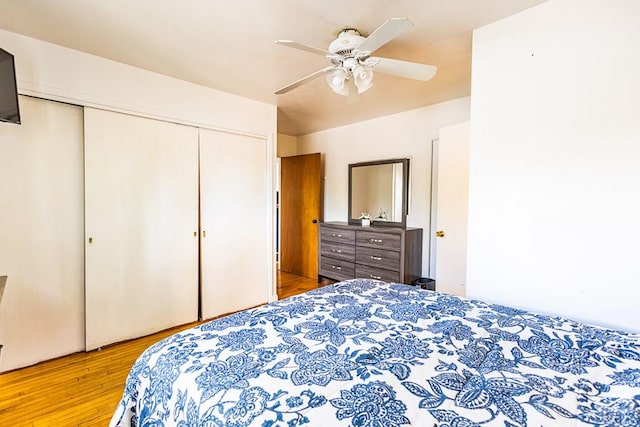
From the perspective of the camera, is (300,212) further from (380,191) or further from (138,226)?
(138,226)

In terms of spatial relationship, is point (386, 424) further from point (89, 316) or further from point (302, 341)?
point (89, 316)

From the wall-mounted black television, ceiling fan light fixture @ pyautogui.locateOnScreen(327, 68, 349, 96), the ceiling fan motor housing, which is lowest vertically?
the wall-mounted black television

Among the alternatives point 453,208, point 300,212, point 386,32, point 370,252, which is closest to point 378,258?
point 370,252

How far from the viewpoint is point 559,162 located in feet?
5.54

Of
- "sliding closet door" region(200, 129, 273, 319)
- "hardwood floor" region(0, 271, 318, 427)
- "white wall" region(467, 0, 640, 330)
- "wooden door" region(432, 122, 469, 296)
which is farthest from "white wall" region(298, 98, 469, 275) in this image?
"hardwood floor" region(0, 271, 318, 427)

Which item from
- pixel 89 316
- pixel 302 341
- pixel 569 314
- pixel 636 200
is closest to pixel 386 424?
pixel 302 341

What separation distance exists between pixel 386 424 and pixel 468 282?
154 centimetres

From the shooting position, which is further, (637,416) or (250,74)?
(250,74)

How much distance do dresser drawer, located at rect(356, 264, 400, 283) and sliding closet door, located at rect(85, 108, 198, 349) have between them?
1948 mm

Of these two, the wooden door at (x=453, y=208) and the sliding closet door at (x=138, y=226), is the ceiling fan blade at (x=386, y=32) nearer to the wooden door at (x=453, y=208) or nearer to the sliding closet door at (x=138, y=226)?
the wooden door at (x=453, y=208)

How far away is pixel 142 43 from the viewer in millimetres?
2182

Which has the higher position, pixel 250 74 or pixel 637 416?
pixel 250 74

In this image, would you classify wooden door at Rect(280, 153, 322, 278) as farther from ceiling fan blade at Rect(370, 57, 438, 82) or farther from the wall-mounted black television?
the wall-mounted black television

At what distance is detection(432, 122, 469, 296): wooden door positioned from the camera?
2973 millimetres
